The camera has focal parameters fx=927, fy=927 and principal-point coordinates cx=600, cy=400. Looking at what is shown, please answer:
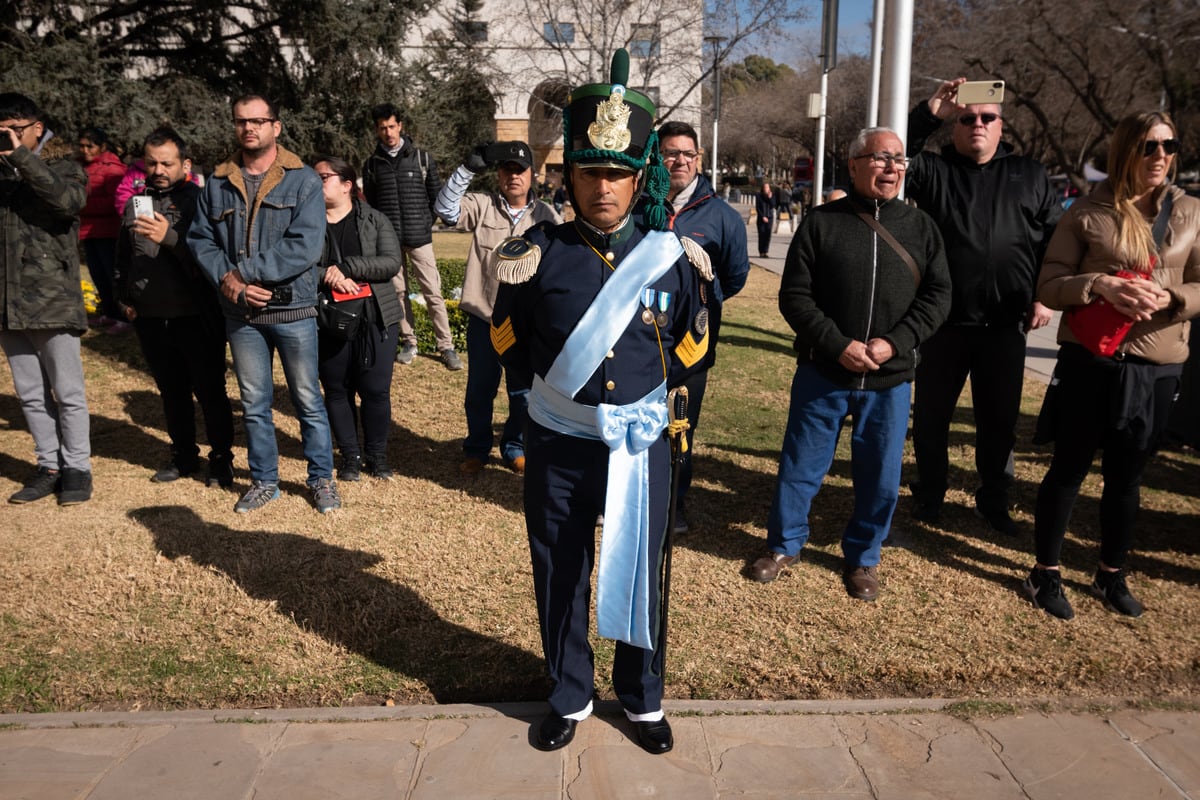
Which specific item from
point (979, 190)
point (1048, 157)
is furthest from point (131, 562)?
point (1048, 157)

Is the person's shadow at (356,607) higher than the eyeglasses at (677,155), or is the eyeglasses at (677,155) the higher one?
the eyeglasses at (677,155)

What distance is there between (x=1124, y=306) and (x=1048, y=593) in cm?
133

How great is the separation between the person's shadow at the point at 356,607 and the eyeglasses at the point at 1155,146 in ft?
10.3

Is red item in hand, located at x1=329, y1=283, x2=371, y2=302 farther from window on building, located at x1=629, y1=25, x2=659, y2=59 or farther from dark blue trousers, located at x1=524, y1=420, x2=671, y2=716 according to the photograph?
window on building, located at x1=629, y1=25, x2=659, y2=59

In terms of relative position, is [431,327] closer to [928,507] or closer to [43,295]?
[43,295]

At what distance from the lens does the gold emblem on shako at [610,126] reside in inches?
105

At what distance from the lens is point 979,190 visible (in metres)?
4.64

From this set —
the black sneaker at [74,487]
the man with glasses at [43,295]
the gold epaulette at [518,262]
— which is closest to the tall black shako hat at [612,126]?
the gold epaulette at [518,262]

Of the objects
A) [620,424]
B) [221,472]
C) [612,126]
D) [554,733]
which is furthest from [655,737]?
[221,472]

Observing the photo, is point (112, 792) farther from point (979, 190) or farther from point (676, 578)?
point (979, 190)

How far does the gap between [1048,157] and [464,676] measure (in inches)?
2158

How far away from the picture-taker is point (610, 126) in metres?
2.67

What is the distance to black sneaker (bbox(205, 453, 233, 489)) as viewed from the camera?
564 centimetres

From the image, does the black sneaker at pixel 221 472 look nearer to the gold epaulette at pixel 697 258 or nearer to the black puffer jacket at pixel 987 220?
the gold epaulette at pixel 697 258
